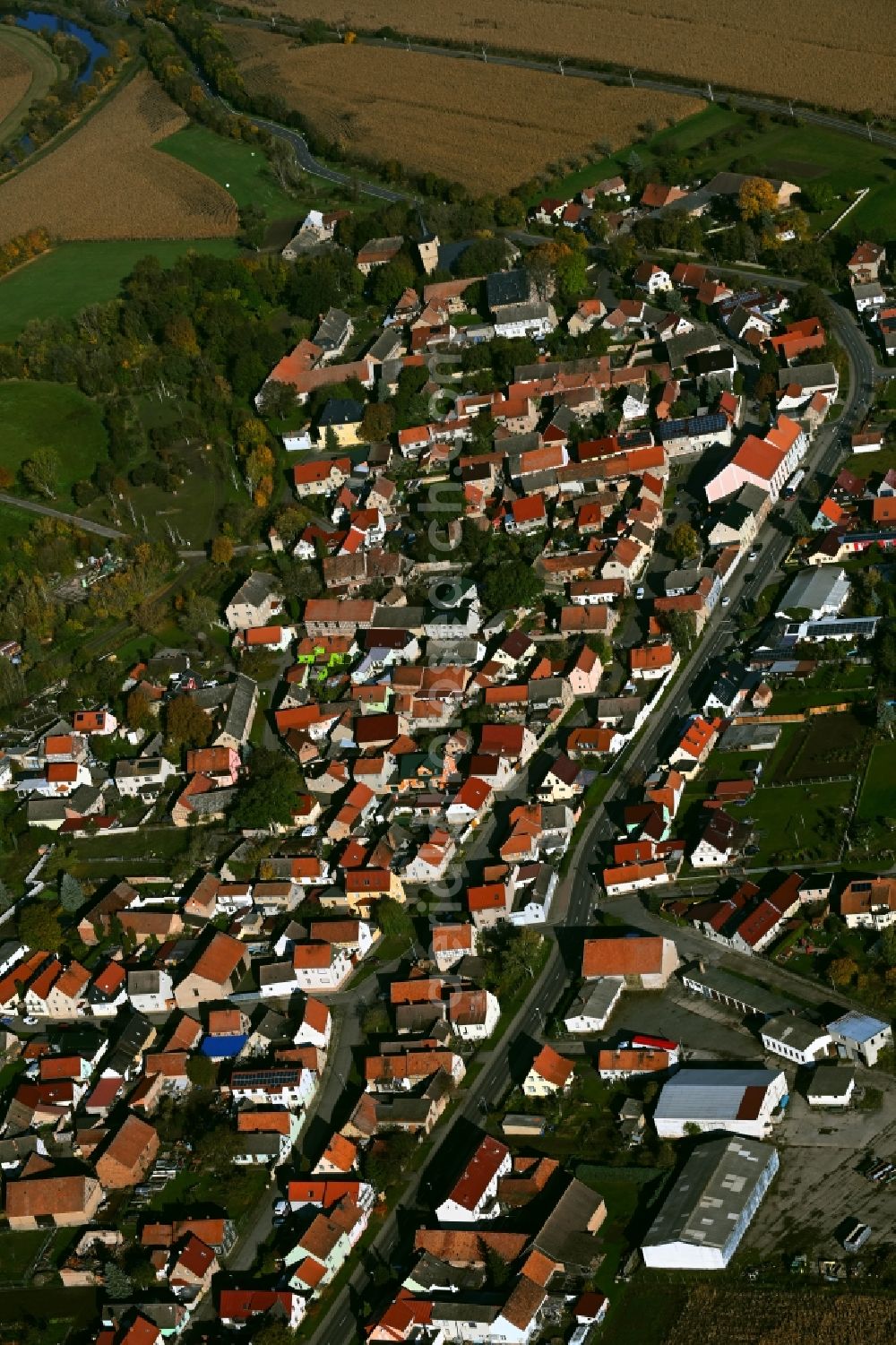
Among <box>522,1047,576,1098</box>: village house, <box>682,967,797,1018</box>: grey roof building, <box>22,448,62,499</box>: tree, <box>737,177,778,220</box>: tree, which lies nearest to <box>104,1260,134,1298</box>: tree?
<box>522,1047,576,1098</box>: village house

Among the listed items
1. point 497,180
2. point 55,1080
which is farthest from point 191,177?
point 55,1080

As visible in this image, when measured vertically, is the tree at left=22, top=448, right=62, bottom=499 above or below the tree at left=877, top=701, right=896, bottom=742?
below

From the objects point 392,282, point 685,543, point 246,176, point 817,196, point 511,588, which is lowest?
point 511,588

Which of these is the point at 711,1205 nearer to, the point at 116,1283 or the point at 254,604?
the point at 116,1283

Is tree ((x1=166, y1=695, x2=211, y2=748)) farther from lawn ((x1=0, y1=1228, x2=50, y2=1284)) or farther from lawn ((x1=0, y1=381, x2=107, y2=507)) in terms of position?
lawn ((x1=0, y1=381, x2=107, y2=507))

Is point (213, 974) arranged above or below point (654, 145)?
below

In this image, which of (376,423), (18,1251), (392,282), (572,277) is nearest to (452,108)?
(392,282)

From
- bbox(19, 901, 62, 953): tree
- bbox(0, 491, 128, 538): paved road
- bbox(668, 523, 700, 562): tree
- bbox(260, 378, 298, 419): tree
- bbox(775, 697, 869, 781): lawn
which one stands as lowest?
bbox(19, 901, 62, 953): tree
